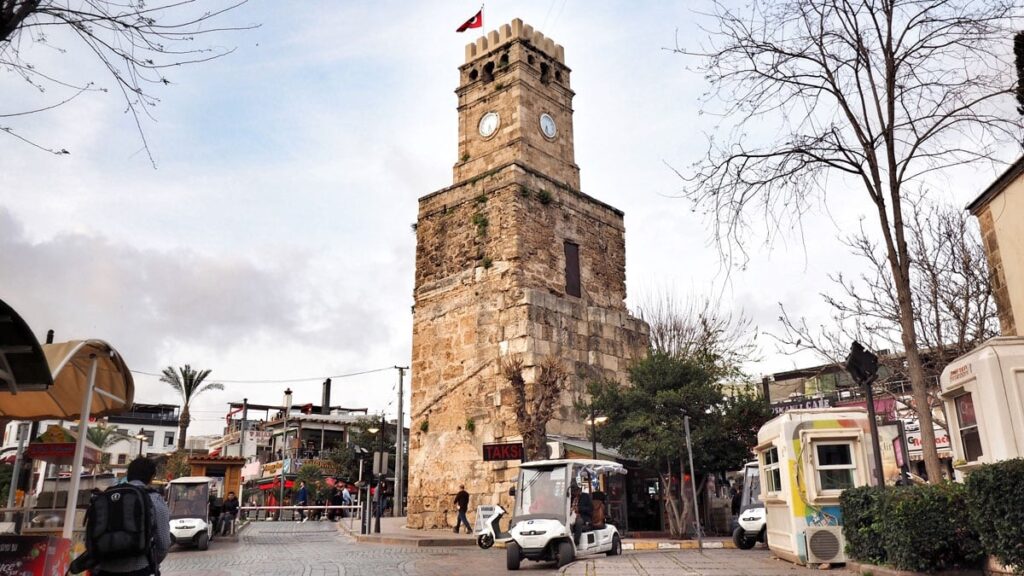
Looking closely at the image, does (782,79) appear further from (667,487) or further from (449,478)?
(449,478)

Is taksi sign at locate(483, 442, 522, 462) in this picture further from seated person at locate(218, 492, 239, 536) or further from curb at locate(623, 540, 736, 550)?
seated person at locate(218, 492, 239, 536)

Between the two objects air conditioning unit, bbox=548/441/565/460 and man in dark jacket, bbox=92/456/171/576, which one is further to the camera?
air conditioning unit, bbox=548/441/565/460

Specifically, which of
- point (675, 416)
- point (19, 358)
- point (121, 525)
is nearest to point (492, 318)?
point (675, 416)

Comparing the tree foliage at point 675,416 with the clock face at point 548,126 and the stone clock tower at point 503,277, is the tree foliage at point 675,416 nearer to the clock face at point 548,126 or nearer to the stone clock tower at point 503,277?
the stone clock tower at point 503,277

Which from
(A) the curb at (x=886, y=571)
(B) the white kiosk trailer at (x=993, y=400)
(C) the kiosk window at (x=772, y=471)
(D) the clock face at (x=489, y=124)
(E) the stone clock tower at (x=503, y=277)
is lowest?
(A) the curb at (x=886, y=571)

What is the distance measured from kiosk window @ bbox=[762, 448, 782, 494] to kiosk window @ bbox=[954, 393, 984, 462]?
2883 mm

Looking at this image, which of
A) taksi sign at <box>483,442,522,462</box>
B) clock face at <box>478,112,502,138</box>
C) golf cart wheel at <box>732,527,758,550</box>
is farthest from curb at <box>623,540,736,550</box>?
clock face at <box>478,112,502,138</box>

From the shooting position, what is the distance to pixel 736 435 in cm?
1945

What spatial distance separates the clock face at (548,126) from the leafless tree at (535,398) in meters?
7.84

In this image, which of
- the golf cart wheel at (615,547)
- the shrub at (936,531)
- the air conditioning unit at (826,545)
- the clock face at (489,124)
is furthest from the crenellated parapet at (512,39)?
the shrub at (936,531)

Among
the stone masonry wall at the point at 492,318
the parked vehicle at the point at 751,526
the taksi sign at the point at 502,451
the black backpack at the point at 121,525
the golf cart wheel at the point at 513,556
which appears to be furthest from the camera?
the stone masonry wall at the point at 492,318

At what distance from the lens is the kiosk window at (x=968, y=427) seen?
810cm

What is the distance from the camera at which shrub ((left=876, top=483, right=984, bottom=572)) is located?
7.16 metres

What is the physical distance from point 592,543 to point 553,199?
1224cm
